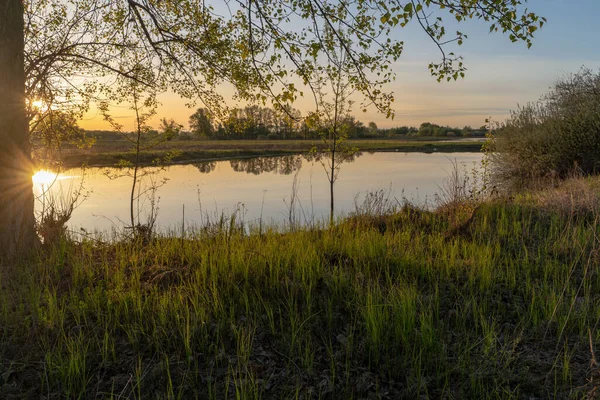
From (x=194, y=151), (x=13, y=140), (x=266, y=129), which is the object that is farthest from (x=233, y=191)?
(x=266, y=129)

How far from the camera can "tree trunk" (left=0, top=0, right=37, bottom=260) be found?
6066 mm

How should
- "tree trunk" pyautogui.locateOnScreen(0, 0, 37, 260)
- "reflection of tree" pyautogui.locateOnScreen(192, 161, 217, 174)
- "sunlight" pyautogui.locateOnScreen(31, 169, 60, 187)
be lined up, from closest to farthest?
"tree trunk" pyautogui.locateOnScreen(0, 0, 37, 260)
"sunlight" pyautogui.locateOnScreen(31, 169, 60, 187)
"reflection of tree" pyautogui.locateOnScreen(192, 161, 217, 174)

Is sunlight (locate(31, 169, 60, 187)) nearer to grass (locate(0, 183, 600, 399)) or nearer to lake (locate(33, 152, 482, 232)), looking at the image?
lake (locate(33, 152, 482, 232))

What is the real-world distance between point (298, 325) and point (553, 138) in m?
16.5

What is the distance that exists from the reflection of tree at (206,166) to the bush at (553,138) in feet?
64.2

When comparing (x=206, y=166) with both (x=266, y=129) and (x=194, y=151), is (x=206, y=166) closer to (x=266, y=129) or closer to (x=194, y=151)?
(x=194, y=151)

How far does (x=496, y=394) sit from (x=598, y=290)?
9.54ft

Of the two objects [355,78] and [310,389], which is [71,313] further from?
[355,78]

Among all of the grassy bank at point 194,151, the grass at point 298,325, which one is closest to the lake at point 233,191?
the grassy bank at point 194,151

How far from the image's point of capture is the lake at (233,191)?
13.3m

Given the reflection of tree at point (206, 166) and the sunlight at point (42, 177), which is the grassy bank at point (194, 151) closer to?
the reflection of tree at point (206, 166)

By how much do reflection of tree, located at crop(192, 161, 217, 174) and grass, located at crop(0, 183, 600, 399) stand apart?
25.3 meters

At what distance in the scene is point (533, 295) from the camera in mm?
4410

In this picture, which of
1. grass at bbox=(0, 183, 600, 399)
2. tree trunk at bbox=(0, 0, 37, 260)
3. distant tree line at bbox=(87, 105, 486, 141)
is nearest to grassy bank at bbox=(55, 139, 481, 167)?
distant tree line at bbox=(87, 105, 486, 141)
